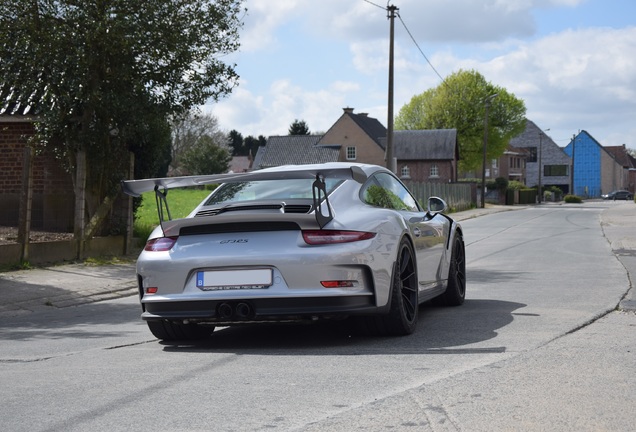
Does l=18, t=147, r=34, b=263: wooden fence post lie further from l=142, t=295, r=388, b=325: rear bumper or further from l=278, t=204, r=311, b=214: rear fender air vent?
l=278, t=204, r=311, b=214: rear fender air vent

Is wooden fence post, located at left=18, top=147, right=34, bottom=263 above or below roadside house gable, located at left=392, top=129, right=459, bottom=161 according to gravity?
below

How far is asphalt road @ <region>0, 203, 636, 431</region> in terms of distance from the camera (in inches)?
191

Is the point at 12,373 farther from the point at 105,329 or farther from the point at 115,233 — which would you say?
the point at 115,233

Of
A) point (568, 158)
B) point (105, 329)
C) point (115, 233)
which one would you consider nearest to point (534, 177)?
point (568, 158)

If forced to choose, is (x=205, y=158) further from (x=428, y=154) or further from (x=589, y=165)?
(x=589, y=165)

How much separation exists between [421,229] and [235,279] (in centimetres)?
218

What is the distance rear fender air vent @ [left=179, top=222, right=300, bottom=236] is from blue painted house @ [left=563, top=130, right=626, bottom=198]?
133069 mm

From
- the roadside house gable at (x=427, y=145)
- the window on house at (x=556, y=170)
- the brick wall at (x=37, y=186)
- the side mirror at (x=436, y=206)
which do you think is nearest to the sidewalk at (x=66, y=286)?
the brick wall at (x=37, y=186)

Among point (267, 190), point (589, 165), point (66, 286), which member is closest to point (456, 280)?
point (267, 190)

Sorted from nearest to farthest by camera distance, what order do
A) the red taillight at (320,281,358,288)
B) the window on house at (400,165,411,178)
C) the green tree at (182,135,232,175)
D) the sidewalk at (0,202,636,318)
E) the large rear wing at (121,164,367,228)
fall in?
the red taillight at (320,281,358,288) < the large rear wing at (121,164,367,228) < the sidewalk at (0,202,636,318) < the green tree at (182,135,232,175) < the window on house at (400,165,411,178)

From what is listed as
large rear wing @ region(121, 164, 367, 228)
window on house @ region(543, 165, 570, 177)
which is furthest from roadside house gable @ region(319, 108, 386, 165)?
large rear wing @ region(121, 164, 367, 228)

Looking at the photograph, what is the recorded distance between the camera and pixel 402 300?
7852 mm

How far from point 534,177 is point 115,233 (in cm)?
12608

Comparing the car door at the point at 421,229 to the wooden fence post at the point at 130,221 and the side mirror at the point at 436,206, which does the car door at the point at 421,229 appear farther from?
the wooden fence post at the point at 130,221
